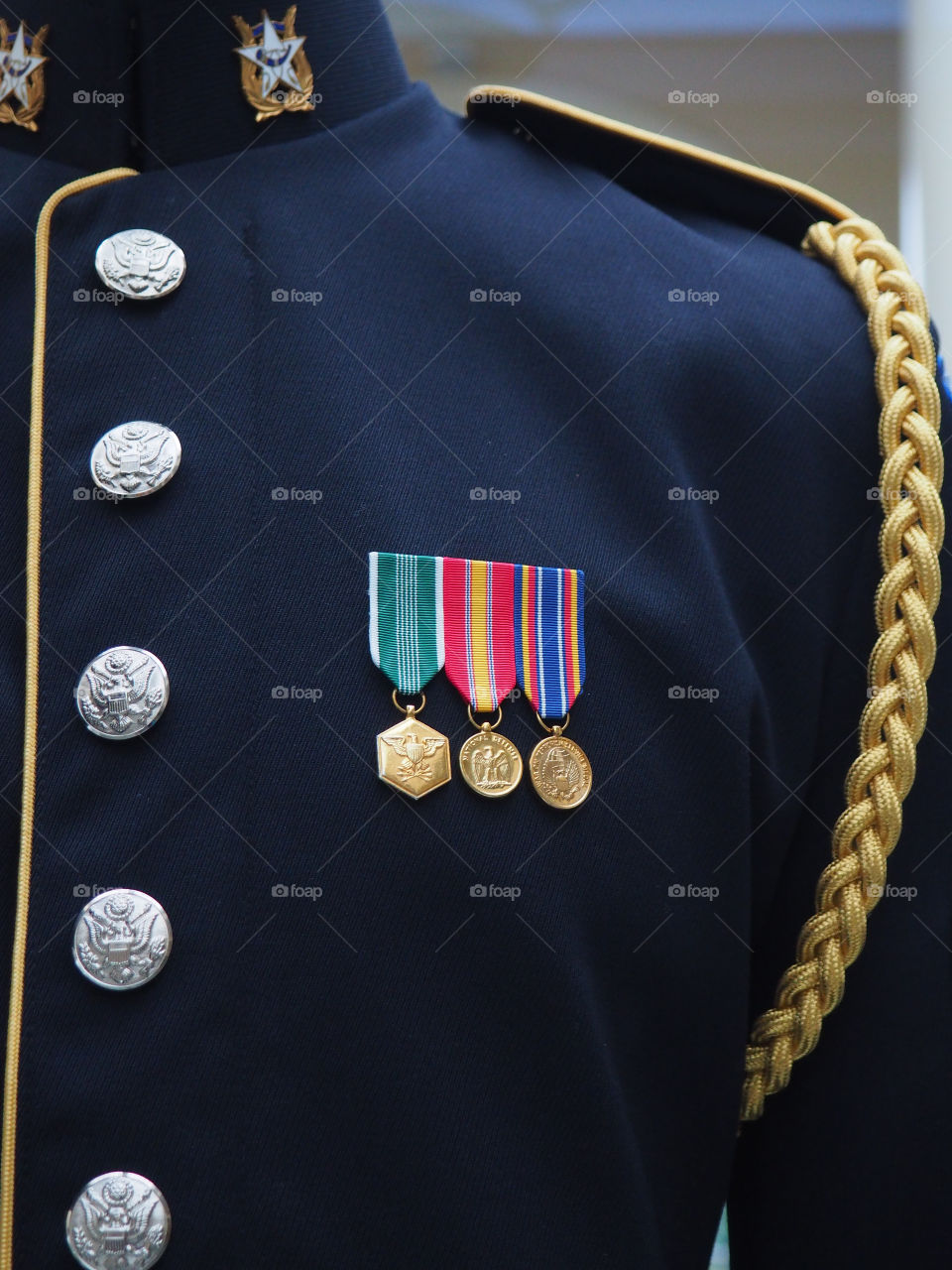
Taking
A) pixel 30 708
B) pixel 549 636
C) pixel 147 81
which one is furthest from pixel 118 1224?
pixel 147 81

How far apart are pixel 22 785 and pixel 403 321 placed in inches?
13.0

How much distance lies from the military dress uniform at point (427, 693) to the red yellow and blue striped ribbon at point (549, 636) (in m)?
0.01

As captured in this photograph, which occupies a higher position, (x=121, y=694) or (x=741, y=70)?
(x=741, y=70)

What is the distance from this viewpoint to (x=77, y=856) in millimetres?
574

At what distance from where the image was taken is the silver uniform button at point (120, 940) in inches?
21.9

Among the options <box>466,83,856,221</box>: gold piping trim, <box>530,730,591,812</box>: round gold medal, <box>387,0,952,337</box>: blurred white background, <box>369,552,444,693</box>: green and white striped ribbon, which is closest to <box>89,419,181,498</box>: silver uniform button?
<box>369,552,444,693</box>: green and white striped ribbon

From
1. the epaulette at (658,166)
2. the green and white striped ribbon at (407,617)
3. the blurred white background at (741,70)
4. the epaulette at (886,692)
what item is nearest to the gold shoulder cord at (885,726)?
the epaulette at (886,692)

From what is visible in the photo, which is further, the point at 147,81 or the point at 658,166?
the point at 658,166

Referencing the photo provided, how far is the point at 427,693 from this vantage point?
2.10 feet

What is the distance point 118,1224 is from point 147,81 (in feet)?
1.96

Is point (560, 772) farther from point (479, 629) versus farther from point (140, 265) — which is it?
point (140, 265)

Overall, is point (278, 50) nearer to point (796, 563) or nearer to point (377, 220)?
point (377, 220)

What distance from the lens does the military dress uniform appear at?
578mm

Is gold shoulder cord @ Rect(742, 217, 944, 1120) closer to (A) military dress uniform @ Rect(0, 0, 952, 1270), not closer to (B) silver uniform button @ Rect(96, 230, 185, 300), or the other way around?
(A) military dress uniform @ Rect(0, 0, 952, 1270)
